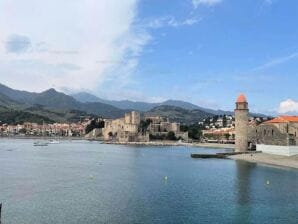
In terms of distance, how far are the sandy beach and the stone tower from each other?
7428mm

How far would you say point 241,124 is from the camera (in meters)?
89.4

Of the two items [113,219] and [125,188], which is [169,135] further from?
[113,219]

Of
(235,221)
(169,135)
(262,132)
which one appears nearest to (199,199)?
(235,221)

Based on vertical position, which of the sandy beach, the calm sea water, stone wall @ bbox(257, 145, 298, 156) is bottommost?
the calm sea water

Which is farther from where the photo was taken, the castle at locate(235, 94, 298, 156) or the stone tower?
the stone tower

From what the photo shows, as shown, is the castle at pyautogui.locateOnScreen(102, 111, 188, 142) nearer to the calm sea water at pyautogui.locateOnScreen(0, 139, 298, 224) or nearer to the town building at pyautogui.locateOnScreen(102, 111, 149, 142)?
the town building at pyautogui.locateOnScreen(102, 111, 149, 142)

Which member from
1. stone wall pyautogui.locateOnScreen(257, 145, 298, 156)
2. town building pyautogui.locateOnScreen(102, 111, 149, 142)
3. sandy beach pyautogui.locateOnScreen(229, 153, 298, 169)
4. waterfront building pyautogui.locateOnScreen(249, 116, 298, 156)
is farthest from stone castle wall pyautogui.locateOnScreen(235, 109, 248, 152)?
town building pyautogui.locateOnScreen(102, 111, 149, 142)

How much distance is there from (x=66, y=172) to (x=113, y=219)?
28456 millimetres

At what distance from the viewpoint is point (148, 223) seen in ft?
96.2

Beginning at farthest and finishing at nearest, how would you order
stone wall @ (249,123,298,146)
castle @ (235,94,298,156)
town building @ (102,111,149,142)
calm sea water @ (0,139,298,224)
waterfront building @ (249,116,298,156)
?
town building @ (102,111,149,142) < stone wall @ (249,123,298,146) < castle @ (235,94,298,156) < waterfront building @ (249,116,298,156) < calm sea water @ (0,139,298,224)

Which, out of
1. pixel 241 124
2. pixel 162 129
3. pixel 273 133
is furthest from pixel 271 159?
pixel 162 129

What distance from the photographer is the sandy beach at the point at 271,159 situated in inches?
2571

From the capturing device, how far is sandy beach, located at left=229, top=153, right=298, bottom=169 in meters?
65.3

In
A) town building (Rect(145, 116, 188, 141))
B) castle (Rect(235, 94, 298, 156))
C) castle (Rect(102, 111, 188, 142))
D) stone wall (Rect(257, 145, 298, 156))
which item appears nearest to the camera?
stone wall (Rect(257, 145, 298, 156))
